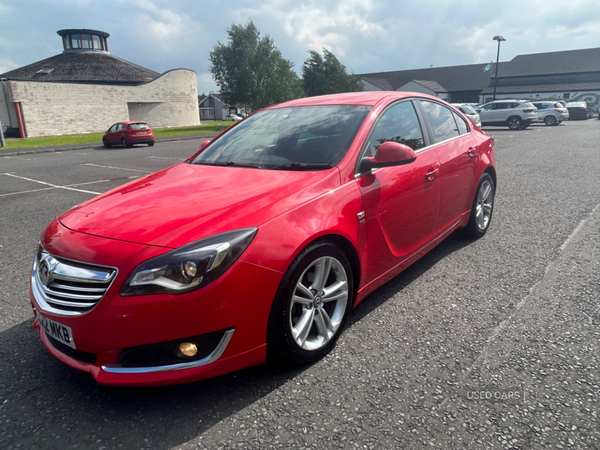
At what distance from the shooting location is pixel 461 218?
14.0 feet

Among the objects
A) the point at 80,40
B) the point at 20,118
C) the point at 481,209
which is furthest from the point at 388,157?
the point at 80,40

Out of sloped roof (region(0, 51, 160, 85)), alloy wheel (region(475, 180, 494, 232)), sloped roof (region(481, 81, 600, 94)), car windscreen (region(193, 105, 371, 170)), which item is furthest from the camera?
sloped roof (region(481, 81, 600, 94))

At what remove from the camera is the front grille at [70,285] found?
79.1 inches

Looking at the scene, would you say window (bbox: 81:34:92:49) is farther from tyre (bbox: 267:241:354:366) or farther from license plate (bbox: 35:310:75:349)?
tyre (bbox: 267:241:354:366)

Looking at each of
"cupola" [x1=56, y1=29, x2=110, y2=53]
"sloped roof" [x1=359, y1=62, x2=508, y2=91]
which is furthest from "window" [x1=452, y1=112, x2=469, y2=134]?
"sloped roof" [x1=359, y1=62, x2=508, y2=91]

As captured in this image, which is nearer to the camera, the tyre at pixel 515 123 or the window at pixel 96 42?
the tyre at pixel 515 123

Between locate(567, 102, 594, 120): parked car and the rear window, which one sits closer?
the rear window

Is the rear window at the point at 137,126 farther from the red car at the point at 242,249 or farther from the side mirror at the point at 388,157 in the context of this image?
the side mirror at the point at 388,157

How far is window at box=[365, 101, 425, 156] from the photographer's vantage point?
10.3 feet

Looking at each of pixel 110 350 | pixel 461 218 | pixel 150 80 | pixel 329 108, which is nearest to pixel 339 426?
pixel 110 350

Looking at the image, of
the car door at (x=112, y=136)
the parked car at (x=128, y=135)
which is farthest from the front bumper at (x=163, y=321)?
the car door at (x=112, y=136)

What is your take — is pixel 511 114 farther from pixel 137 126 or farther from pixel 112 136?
pixel 112 136

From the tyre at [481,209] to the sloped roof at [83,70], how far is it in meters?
52.4

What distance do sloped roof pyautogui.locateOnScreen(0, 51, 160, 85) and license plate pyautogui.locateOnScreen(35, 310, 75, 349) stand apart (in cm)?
5315
